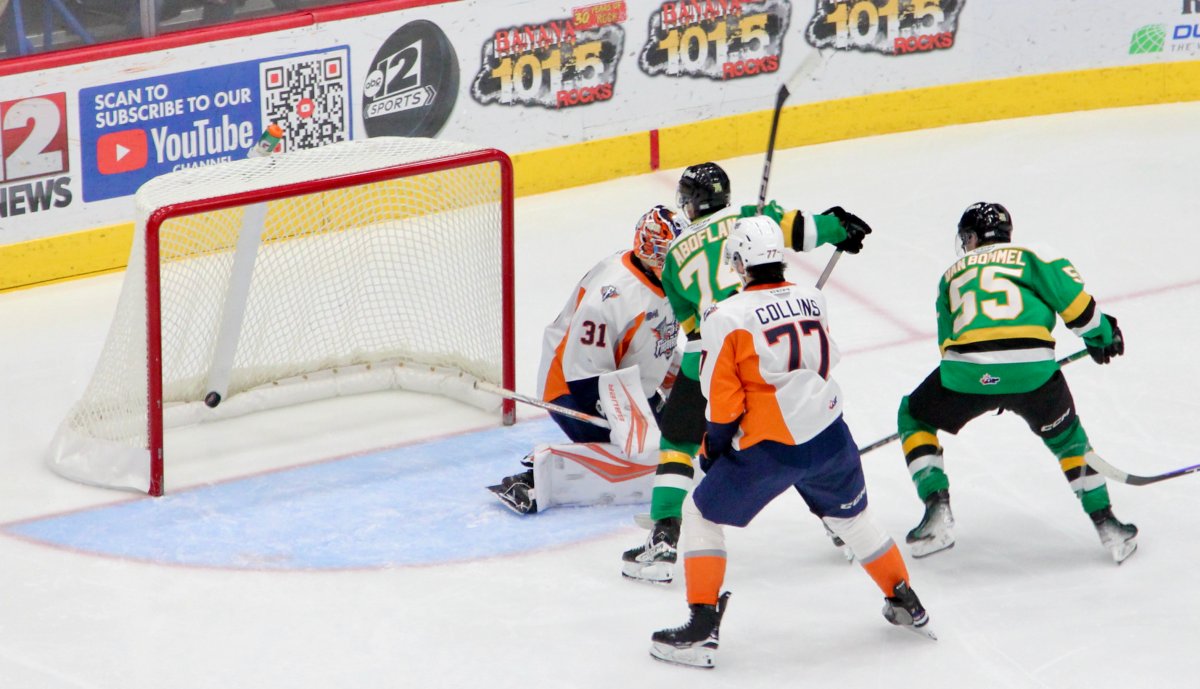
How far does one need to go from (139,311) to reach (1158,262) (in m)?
3.99

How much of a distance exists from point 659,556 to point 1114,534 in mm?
1216

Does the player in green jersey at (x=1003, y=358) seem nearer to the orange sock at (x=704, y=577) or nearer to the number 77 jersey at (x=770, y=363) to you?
the number 77 jersey at (x=770, y=363)

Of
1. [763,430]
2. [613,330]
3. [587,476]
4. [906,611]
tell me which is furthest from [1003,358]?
[587,476]

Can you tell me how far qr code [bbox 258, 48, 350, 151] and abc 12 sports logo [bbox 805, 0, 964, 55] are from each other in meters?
2.28

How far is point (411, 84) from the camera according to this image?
751cm

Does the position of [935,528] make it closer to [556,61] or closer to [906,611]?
[906,611]

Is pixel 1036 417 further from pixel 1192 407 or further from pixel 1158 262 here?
pixel 1158 262

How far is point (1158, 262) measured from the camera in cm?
705

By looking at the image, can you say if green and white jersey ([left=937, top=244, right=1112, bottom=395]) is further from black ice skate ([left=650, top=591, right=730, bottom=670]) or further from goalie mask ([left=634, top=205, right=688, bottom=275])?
black ice skate ([left=650, top=591, right=730, bottom=670])

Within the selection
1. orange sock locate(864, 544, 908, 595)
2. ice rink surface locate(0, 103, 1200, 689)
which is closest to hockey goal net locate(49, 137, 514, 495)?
ice rink surface locate(0, 103, 1200, 689)

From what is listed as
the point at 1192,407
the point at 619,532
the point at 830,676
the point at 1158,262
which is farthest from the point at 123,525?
the point at 1158,262

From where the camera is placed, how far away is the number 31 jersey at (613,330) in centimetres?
503

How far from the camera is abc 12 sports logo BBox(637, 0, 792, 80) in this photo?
8008mm

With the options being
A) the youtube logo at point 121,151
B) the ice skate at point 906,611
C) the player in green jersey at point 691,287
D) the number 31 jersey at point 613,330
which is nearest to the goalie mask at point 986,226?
the player in green jersey at point 691,287
